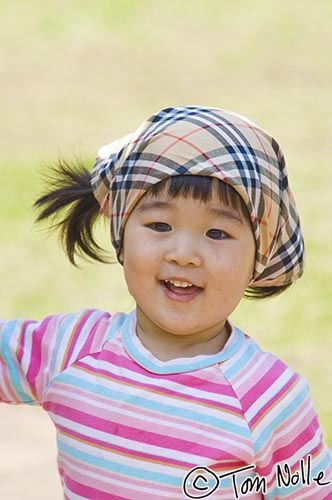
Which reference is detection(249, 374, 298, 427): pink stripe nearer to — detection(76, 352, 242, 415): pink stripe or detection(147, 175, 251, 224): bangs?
detection(76, 352, 242, 415): pink stripe

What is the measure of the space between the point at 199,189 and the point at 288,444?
0.54 meters

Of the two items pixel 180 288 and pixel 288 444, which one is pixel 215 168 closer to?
pixel 180 288

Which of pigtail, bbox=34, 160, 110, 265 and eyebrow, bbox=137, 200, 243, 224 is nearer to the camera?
eyebrow, bbox=137, 200, 243, 224

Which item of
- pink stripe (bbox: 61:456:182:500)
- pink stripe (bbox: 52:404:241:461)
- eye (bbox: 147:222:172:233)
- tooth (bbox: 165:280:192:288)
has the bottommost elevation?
pink stripe (bbox: 61:456:182:500)

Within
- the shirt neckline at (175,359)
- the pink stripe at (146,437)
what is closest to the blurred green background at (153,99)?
the shirt neckline at (175,359)

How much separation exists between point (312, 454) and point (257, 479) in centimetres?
13

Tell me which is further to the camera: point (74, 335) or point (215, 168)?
point (74, 335)

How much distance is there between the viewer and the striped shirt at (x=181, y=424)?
216cm

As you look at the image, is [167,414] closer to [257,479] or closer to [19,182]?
[257,479]

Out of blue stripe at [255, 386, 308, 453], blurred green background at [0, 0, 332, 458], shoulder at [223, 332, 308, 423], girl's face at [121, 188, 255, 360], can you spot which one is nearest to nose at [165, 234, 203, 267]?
girl's face at [121, 188, 255, 360]

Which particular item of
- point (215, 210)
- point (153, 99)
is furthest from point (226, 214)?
point (153, 99)

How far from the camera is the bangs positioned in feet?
7.22

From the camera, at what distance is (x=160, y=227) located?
224 cm

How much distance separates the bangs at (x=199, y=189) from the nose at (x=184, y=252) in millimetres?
86
